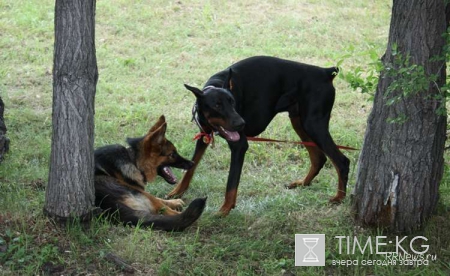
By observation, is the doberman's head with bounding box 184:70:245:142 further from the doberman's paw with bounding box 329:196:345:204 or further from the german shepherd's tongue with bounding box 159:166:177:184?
the doberman's paw with bounding box 329:196:345:204

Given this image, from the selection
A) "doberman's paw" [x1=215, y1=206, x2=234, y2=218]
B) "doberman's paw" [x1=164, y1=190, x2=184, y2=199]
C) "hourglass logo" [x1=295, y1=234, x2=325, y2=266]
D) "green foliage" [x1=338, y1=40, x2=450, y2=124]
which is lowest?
"doberman's paw" [x1=164, y1=190, x2=184, y2=199]

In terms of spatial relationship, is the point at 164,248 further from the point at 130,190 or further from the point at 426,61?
the point at 426,61

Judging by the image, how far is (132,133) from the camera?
8.92 m

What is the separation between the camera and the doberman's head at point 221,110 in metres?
6.36

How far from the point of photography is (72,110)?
5.21 metres

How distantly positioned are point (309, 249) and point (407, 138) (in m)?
1.17

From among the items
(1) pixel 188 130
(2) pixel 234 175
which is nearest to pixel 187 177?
(2) pixel 234 175

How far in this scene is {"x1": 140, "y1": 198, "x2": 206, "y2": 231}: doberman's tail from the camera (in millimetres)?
5531

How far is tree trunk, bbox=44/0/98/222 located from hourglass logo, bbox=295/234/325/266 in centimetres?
169

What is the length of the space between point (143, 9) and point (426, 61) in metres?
9.58

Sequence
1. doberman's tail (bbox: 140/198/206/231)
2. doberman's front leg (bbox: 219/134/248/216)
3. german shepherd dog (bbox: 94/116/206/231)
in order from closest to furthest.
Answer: doberman's tail (bbox: 140/198/206/231) < german shepherd dog (bbox: 94/116/206/231) < doberman's front leg (bbox: 219/134/248/216)

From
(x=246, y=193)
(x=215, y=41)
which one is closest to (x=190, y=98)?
(x=215, y=41)

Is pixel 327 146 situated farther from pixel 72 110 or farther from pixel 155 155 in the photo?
pixel 72 110

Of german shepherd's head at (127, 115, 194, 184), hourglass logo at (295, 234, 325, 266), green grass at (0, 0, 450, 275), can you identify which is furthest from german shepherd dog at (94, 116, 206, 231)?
hourglass logo at (295, 234, 325, 266)
